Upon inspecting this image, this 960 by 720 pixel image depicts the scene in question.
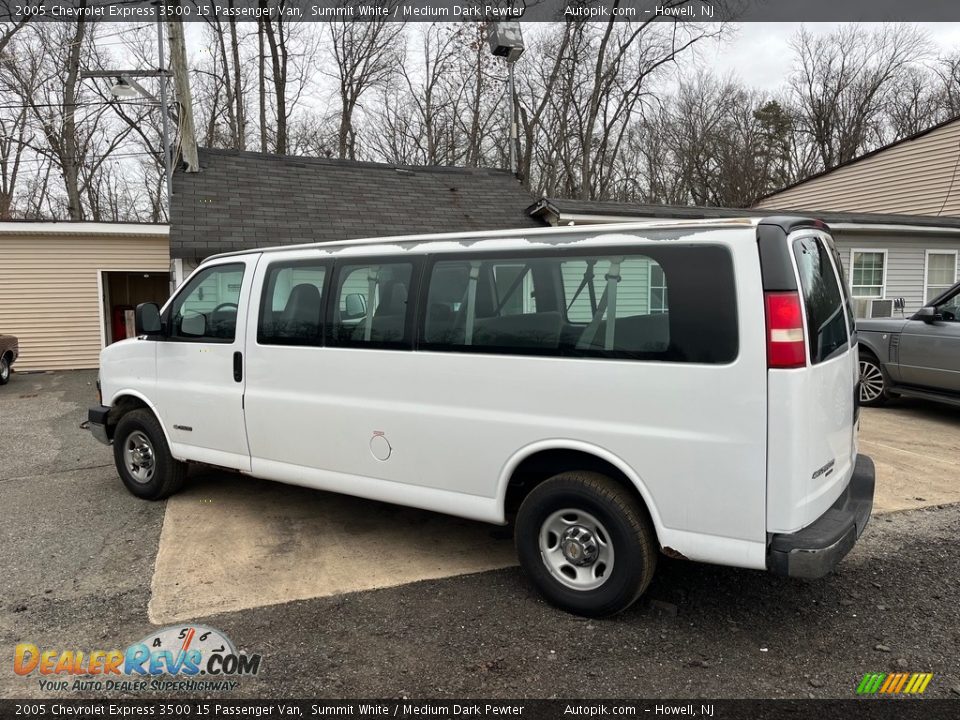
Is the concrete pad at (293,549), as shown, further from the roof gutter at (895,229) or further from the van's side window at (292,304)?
the roof gutter at (895,229)

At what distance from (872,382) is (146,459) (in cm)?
850

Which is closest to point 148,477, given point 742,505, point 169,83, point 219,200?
point 742,505

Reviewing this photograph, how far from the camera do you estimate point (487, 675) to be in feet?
9.50

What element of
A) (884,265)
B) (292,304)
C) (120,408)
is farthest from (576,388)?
(884,265)

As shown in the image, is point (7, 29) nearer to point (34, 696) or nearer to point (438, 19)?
point (438, 19)

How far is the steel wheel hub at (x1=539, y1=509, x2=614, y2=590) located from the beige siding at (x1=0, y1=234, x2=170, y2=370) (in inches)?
524

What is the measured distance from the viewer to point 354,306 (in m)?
4.08

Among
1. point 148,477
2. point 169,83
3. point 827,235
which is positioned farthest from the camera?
point 169,83

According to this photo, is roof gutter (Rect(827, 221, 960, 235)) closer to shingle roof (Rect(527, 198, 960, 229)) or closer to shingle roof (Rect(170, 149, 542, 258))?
shingle roof (Rect(527, 198, 960, 229))

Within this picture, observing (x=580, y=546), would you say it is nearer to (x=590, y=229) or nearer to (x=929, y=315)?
(x=590, y=229)

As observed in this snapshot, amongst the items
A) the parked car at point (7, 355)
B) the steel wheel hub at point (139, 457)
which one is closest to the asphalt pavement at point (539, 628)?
the steel wheel hub at point (139, 457)

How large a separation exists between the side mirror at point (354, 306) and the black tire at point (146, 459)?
2.14 m

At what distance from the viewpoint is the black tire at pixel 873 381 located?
8336 millimetres

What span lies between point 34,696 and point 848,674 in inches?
138
